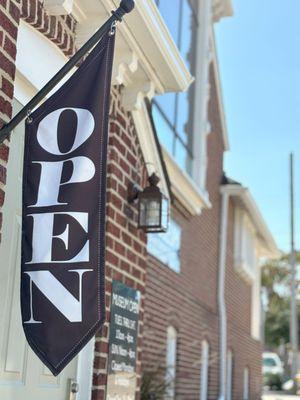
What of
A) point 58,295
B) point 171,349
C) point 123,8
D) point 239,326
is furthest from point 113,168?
point 239,326

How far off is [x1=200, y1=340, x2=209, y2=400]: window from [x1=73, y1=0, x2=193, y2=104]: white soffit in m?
7.82

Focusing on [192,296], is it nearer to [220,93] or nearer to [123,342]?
[220,93]

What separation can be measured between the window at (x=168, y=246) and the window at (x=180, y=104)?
105 cm

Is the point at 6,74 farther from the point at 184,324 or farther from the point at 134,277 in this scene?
the point at 184,324

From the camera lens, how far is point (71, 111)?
3418 mm

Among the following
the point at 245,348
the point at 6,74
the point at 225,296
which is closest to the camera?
the point at 6,74

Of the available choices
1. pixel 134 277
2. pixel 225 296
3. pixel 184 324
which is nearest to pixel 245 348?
pixel 225 296

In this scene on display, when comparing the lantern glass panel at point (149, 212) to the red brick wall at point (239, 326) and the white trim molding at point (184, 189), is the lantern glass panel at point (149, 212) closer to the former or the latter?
the white trim molding at point (184, 189)

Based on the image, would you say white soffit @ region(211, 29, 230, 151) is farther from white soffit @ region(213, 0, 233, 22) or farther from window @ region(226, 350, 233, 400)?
window @ region(226, 350, 233, 400)

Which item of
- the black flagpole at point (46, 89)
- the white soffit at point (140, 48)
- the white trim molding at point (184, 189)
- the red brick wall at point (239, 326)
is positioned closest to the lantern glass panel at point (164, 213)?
the white soffit at point (140, 48)

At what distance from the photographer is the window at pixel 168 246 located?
388 inches

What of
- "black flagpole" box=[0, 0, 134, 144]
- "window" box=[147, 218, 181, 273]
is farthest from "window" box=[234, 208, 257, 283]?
"black flagpole" box=[0, 0, 134, 144]

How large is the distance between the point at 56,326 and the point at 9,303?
0.86m

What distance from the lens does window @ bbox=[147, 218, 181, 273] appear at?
388 inches
